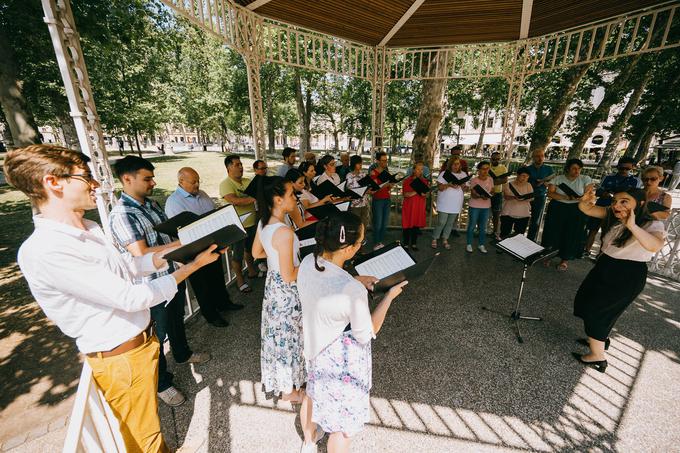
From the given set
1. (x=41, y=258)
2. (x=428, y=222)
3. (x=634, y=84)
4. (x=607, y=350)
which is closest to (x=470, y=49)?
(x=428, y=222)

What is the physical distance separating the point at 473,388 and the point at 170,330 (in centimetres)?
340

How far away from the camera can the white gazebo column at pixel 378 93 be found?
7.20 m

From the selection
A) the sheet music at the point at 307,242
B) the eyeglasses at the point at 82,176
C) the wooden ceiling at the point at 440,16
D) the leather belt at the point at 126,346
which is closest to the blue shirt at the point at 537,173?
the wooden ceiling at the point at 440,16

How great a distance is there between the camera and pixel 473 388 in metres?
3.16

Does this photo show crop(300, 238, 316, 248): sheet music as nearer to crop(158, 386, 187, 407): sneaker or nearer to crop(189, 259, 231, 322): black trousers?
crop(189, 259, 231, 322): black trousers

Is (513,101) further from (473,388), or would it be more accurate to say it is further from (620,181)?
(473,388)

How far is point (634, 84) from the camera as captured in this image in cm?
1423

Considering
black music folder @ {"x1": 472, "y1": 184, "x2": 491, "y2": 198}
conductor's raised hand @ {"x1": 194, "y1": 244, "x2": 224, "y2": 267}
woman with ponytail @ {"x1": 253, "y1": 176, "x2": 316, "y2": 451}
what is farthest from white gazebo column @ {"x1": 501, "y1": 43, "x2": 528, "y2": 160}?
conductor's raised hand @ {"x1": 194, "y1": 244, "x2": 224, "y2": 267}

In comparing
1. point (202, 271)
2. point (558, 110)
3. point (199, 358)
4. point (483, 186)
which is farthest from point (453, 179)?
point (558, 110)

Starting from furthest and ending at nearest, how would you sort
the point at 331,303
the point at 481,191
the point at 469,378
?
the point at 481,191 < the point at 469,378 < the point at 331,303

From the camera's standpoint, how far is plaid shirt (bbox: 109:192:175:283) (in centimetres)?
265

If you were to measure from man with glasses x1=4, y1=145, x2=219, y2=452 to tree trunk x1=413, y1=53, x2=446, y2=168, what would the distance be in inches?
365

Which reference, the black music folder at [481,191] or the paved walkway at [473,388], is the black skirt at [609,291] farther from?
the black music folder at [481,191]

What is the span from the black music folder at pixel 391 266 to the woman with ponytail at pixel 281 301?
0.65 meters
